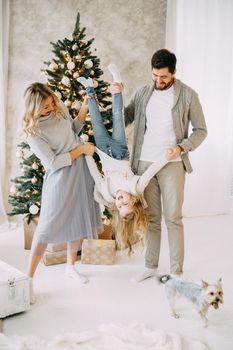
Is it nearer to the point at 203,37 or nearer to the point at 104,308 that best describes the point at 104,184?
the point at 104,308

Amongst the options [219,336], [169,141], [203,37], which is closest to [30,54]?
[203,37]

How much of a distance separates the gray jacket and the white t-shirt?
30mm

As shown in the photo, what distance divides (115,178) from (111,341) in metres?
0.95

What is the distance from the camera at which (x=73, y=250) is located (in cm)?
290

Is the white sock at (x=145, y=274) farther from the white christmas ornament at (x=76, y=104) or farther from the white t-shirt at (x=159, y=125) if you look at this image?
the white christmas ornament at (x=76, y=104)

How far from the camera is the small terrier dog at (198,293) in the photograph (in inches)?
85.8

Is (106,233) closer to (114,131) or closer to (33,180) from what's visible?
(33,180)

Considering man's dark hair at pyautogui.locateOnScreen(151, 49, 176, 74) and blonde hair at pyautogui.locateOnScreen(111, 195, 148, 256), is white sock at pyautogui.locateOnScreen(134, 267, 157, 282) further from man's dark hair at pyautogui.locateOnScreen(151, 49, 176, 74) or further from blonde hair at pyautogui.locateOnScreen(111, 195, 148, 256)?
man's dark hair at pyautogui.locateOnScreen(151, 49, 176, 74)

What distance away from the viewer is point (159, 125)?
2654 millimetres

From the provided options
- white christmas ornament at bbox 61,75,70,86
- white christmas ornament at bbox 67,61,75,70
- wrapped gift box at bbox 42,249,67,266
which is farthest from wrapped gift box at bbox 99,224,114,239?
white christmas ornament at bbox 67,61,75,70

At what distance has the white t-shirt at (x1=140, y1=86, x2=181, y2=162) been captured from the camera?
8.64 feet

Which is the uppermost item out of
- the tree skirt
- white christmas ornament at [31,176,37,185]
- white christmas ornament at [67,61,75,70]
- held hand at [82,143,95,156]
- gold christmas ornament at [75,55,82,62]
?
gold christmas ornament at [75,55,82,62]

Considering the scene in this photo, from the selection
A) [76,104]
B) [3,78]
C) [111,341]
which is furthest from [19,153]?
[111,341]

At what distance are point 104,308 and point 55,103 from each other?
1272 millimetres
